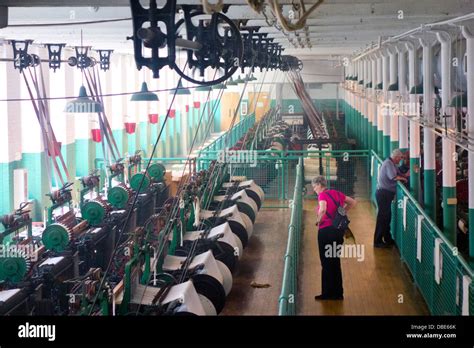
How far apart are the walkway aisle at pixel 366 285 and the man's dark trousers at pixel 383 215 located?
0.19m

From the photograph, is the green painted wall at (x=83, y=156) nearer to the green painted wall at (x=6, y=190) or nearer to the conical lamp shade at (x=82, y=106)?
the green painted wall at (x=6, y=190)

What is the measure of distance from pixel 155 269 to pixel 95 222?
2.07 metres

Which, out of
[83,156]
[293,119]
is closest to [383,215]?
[83,156]

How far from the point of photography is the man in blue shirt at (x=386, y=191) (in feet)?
30.5

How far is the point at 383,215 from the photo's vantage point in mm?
9289

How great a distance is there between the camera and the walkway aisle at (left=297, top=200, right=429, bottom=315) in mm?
6973

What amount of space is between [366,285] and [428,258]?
127 centimetres

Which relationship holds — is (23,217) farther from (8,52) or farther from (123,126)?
(123,126)

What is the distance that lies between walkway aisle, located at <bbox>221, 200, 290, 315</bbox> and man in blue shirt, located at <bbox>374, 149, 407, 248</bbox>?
3.95 ft

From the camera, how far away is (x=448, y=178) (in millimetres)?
7926

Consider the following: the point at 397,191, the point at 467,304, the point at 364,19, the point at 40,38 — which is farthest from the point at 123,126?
the point at 467,304

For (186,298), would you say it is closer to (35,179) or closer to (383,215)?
(383,215)

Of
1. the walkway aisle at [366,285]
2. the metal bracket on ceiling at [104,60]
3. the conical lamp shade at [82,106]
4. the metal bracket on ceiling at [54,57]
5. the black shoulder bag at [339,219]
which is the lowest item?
Answer: the walkway aisle at [366,285]

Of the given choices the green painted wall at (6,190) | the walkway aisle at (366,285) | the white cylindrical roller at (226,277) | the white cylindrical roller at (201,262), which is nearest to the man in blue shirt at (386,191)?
the walkway aisle at (366,285)
